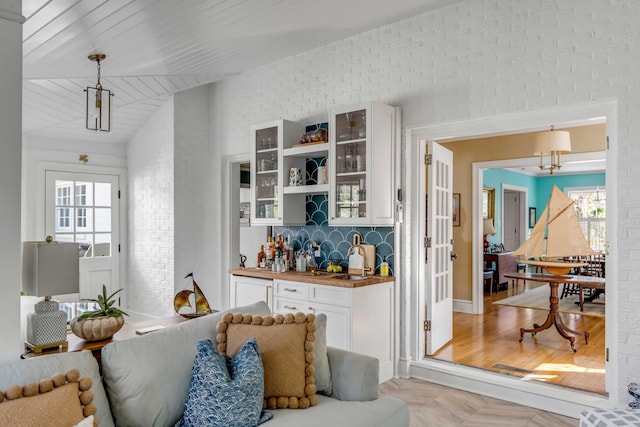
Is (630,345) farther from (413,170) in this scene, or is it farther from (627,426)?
(413,170)

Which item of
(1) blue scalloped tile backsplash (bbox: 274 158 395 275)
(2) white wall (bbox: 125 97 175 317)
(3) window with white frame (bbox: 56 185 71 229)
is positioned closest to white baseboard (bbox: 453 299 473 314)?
(1) blue scalloped tile backsplash (bbox: 274 158 395 275)

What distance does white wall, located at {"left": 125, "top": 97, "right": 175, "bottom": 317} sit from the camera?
5715 mm

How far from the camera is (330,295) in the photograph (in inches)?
150

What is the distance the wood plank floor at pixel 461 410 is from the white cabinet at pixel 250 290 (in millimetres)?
1367

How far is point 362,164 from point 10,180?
2570 mm

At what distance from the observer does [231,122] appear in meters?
5.68

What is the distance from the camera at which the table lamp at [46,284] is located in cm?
207

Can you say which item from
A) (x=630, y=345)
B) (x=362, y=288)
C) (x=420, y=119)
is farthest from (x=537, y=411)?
(x=420, y=119)

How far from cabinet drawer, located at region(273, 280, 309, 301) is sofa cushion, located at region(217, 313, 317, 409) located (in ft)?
5.54

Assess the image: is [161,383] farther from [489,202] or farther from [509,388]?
[489,202]

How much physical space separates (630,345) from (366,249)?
2100 mm

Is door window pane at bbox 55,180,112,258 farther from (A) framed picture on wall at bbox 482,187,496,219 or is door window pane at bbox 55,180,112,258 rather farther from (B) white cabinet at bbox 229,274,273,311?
(A) framed picture on wall at bbox 482,187,496,219

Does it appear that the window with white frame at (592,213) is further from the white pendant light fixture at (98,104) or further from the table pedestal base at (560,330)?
the white pendant light fixture at (98,104)

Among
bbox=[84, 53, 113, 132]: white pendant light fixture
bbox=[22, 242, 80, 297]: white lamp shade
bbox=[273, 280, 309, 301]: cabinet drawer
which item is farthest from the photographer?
bbox=[273, 280, 309, 301]: cabinet drawer
